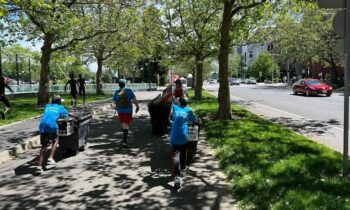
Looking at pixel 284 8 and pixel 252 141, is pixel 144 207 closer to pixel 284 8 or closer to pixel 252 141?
pixel 252 141

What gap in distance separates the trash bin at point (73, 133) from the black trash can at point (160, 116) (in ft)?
8.73

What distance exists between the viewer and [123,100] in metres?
11.4

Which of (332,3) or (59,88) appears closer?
(332,3)

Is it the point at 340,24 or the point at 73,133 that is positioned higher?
the point at 340,24

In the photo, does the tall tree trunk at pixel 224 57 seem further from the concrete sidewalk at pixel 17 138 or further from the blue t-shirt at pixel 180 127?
the blue t-shirt at pixel 180 127

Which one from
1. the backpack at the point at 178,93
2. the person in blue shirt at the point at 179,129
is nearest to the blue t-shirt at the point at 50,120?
the person in blue shirt at the point at 179,129

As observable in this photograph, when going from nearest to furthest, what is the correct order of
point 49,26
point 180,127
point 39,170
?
point 180,127 → point 39,170 → point 49,26

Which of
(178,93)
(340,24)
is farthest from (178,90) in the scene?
(340,24)

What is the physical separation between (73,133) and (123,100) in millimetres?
1713

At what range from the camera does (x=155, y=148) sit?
11.2m

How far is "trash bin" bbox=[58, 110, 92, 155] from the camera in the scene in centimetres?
965

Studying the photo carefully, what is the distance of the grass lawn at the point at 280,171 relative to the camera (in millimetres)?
6016

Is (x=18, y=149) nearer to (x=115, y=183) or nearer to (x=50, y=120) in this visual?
(x=50, y=120)

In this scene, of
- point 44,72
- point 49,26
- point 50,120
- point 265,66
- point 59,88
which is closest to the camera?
point 50,120
